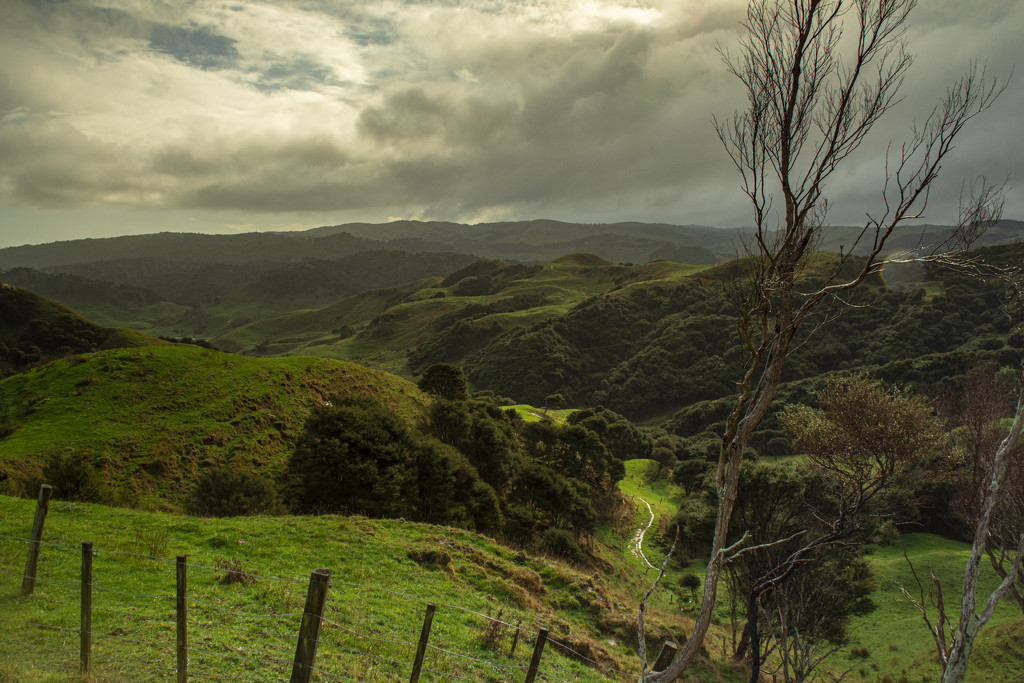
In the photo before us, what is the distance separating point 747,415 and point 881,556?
4488 cm

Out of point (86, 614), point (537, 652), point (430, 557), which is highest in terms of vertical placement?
point (86, 614)

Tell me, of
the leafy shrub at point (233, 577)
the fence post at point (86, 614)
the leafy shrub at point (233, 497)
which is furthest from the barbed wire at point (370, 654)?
the leafy shrub at point (233, 497)

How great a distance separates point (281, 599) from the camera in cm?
1041

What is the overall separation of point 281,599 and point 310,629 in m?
6.40

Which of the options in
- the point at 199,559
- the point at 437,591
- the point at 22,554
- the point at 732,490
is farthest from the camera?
the point at 437,591

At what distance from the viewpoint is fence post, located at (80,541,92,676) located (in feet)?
20.4

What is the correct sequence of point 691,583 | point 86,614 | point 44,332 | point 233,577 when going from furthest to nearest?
point 44,332, point 691,583, point 233,577, point 86,614

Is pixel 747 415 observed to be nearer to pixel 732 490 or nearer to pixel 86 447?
pixel 732 490

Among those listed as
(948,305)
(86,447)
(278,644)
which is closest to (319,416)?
(86,447)

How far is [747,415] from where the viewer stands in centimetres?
578

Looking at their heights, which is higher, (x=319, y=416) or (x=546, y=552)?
(x=319, y=416)

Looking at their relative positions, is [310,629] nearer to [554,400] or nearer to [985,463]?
[985,463]

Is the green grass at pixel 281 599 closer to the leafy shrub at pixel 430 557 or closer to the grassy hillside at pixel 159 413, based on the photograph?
the leafy shrub at pixel 430 557

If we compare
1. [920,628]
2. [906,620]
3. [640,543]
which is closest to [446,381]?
[640,543]
